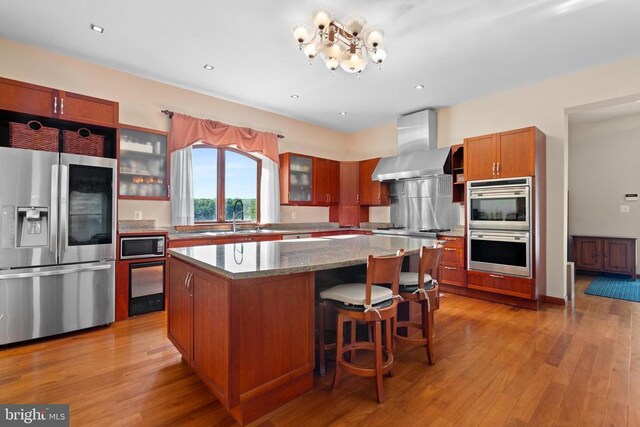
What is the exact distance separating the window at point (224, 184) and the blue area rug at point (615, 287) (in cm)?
538

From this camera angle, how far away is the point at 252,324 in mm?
1710

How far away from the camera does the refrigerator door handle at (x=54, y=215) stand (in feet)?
9.52

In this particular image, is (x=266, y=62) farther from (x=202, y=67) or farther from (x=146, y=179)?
(x=146, y=179)

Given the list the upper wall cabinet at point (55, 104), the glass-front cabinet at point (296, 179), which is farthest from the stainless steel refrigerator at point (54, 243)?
the glass-front cabinet at point (296, 179)

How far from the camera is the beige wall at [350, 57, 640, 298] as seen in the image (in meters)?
3.66

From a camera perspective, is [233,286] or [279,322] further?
[279,322]

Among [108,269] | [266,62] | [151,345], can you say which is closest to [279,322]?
[151,345]

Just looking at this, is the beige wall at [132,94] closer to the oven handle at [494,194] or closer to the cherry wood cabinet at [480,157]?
the cherry wood cabinet at [480,157]

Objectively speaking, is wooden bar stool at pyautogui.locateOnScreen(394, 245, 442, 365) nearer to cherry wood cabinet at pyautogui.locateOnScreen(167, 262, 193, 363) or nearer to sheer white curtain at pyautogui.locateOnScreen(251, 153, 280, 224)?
cherry wood cabinet at pyautogui.locateOnScreen(167, 262, 193, 363)

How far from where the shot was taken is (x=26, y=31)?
3.03 meters

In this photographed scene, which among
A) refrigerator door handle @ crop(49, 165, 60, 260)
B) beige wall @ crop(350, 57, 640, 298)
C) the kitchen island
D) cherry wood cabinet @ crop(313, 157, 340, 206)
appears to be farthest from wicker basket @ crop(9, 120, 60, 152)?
beige wall @ crop(350, 57, 640, 298)

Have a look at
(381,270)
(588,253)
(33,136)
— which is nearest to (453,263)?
(381,270)

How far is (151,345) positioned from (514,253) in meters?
4.16

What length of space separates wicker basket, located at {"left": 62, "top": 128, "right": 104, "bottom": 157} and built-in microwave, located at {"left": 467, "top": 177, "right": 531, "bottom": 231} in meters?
4.62
